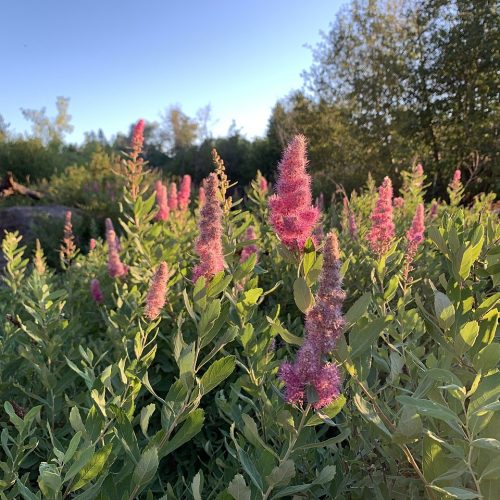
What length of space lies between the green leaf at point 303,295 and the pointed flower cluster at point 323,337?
0.28 feet

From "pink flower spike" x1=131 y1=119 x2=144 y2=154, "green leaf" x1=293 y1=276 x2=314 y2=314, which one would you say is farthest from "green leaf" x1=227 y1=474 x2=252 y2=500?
"pink flower spike" x1=131 y1=119 x2=144 y2=154

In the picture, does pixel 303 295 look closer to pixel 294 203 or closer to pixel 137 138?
pixel 294 203

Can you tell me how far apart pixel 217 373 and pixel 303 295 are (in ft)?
0.86

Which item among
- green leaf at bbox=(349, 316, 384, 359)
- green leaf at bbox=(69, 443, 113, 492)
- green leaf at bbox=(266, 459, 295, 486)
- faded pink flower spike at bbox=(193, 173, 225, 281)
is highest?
faded pink flower spike at bbox=(193, 173, 225, 281)

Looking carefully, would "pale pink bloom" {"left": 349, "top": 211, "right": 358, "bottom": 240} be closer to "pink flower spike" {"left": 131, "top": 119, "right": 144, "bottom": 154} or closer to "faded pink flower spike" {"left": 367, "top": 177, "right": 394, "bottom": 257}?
"faded pink flower spike" {"left": 367, "top": 177, "right": 394, "bottom": 257}

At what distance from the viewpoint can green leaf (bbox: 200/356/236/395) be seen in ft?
3.30

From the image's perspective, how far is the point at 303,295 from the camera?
1.03 metres

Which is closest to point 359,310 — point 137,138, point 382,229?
point 382,229

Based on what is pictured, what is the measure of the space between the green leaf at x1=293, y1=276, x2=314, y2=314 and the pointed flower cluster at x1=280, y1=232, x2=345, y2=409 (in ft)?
0.28

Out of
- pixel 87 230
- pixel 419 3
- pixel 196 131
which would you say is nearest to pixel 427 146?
pixel 419 3

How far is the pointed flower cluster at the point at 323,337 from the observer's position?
0.90 meters

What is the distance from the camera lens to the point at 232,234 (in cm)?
200

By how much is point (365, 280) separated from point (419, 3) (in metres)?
16.1

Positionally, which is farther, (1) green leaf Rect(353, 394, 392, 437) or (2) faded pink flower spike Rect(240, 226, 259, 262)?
(2) faded pink flower spike Rect(240, 226, 259, 262)
